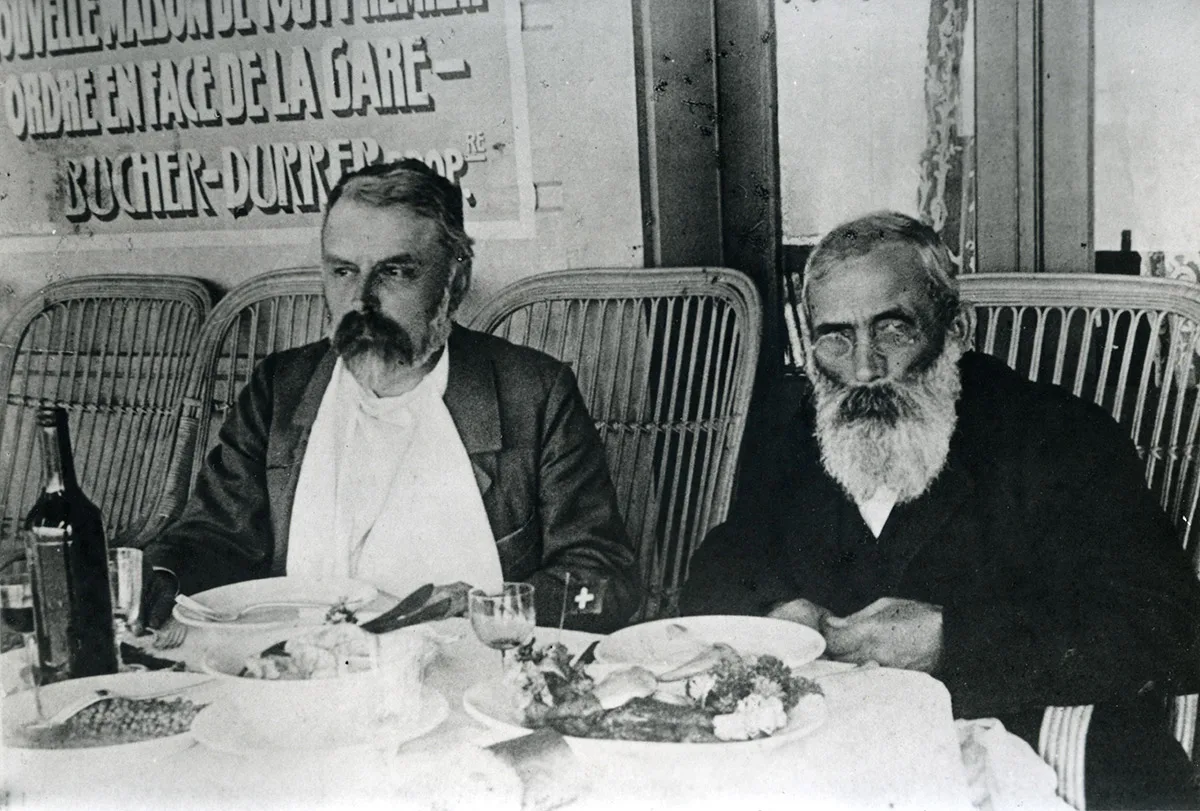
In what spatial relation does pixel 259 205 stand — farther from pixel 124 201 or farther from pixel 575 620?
pixel 575 620

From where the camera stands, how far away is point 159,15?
6.76ft

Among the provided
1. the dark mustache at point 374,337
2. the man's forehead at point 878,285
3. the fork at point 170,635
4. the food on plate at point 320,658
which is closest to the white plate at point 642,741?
the food on plate at point 320,658

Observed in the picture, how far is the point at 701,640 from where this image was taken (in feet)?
5.47

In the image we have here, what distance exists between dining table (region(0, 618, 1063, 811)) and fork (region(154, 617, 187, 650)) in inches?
8.1

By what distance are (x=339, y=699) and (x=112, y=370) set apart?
3.71 ft

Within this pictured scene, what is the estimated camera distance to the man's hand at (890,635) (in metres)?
1.67

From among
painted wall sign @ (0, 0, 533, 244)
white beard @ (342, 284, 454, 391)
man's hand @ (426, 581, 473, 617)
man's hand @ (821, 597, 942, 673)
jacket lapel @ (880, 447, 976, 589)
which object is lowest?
man's hand @ (821, 597, 942, 673)

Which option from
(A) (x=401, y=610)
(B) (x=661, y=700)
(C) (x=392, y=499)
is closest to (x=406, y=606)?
(A) (x=401, y=610)

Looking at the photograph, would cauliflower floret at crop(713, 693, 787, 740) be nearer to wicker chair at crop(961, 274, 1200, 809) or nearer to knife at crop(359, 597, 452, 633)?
knife at crop(359, 597, 452, 633)

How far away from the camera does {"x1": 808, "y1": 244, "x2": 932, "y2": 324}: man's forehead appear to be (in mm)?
1737

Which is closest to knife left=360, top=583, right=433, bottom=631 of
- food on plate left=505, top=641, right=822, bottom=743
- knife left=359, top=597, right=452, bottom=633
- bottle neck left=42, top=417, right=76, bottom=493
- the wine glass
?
knife left=359, top=597, right=452, bottom=633

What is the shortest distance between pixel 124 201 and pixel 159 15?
0.33m

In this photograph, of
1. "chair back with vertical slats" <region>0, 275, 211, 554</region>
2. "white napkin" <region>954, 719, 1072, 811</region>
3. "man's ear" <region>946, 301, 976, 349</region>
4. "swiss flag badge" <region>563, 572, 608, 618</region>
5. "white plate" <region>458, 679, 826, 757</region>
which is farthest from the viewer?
"chair back with vertical slats" <region>0, 275, 211, 554</region>

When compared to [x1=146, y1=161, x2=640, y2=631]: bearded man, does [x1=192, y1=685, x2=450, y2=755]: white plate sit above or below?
below
